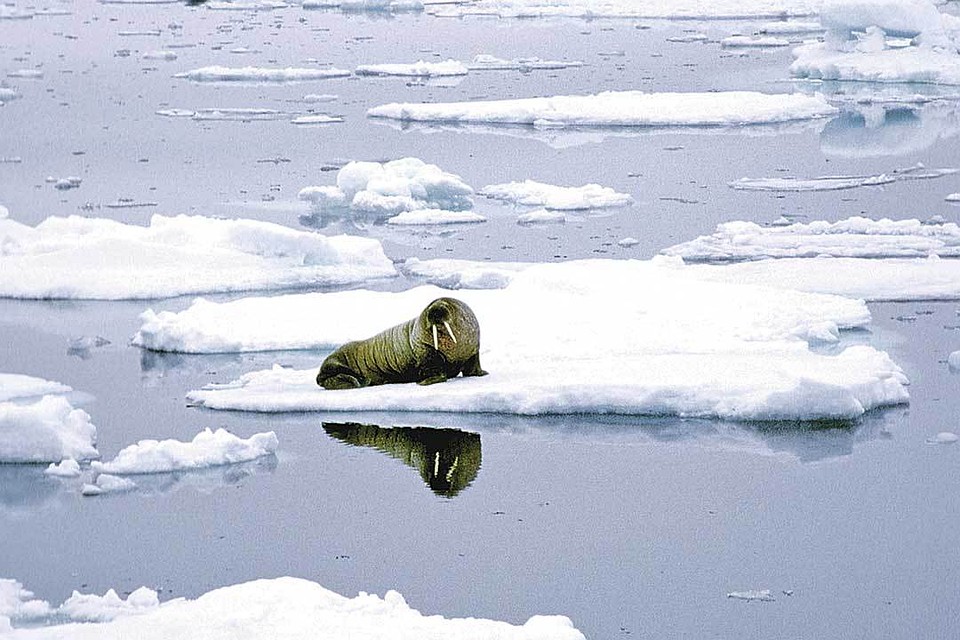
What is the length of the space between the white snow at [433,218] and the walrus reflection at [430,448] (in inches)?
213

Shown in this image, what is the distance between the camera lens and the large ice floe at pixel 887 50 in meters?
19.8

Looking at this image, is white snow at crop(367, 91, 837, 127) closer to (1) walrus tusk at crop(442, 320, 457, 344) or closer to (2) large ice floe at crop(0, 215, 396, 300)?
(2) large ice floe at crop(0, 215, 396, 300)

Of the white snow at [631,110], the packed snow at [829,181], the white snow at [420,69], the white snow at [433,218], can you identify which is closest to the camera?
the white snow at [433,218]

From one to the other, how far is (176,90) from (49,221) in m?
9.34

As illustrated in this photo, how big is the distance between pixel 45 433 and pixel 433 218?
6058 mm

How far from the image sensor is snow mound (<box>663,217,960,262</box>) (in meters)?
10.5

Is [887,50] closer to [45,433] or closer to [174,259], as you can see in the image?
[174,259]

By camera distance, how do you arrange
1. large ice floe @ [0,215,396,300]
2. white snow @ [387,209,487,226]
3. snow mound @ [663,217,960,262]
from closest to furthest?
large ice floe @ [0,215,396,300] < snow mound @ [663,217,960,262] < white snow @ [387,209,487,226]

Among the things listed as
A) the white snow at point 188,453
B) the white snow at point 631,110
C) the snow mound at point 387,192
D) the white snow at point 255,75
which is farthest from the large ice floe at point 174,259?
the white snow at point 255,75

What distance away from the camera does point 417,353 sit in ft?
23.3

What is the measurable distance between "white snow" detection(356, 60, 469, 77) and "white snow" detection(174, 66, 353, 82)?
0.36 meters

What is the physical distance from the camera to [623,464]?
20.5ft

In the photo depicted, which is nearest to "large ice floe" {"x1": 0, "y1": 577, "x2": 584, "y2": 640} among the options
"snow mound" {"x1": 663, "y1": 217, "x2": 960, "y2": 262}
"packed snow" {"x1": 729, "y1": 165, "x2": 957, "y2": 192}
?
"snow mound" {"x1": 663, "y1": 217, "x2": 960, "y2": 262}

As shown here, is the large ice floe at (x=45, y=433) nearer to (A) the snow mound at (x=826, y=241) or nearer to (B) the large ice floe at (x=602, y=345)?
(B) the large ice floe at (x=602, y=345)
